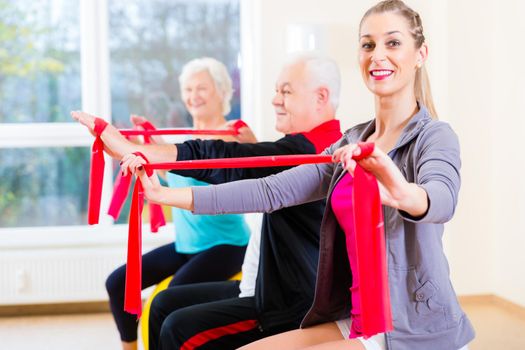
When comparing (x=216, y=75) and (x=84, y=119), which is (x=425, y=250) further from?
(x=216, y=75)

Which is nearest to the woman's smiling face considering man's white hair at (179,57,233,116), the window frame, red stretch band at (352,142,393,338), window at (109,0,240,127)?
red stretch band at (352,142,393,338)

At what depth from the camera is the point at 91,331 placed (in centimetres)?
434

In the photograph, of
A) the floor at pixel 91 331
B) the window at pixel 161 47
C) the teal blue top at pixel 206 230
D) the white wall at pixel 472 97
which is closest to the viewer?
the teal blue top at pixel 206 230

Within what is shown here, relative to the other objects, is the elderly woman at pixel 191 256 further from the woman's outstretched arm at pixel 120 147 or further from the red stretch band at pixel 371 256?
the red stretch band at pixel 371 256

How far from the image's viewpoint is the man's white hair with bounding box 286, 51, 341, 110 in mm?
2637

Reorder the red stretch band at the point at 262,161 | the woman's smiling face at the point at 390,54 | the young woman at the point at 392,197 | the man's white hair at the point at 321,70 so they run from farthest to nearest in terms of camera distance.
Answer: the man's white hair at the point at 321,70 → the woman's smiling face at the point at 390,54 → the red stretch band at the point at 262,161 → the young woman at the point at 392,197

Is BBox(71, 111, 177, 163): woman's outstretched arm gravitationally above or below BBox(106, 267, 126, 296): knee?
above

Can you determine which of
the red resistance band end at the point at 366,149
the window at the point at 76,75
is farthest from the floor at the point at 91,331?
the red resistance band end at the point at 366,149

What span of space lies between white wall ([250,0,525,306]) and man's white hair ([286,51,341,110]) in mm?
1670

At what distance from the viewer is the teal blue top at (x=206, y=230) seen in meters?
3.18

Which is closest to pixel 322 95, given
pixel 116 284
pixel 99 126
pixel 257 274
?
pixel 257 274

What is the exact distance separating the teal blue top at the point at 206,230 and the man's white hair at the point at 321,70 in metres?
0.78

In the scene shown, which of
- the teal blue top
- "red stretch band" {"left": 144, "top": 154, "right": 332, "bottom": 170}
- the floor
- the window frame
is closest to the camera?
"red stretch band" {"left": 144, "top": 154, "right": 332, "bottom": 170}

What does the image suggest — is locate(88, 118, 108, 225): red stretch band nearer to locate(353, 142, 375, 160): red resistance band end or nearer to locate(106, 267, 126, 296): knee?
locate(106, 267, 126, 296): knee
